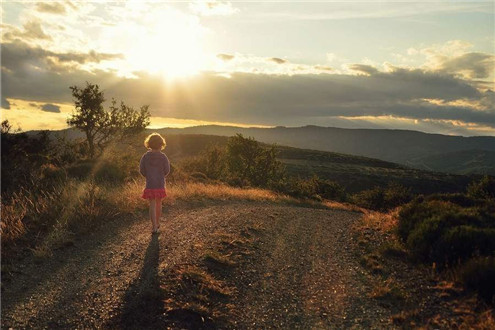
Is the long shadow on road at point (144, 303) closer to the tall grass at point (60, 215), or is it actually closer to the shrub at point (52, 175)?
the tall grass at point (60, 215)

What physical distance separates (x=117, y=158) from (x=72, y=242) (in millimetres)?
15011

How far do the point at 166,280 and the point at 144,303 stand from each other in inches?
33.6

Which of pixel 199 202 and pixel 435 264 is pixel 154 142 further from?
pixel 435 264

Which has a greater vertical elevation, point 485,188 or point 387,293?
point 387,293

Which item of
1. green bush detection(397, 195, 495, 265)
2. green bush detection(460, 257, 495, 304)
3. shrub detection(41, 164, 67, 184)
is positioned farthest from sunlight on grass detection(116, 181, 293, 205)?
green bush detection(460, 257, 495, 304)

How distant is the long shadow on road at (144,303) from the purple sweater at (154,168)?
3.20 metres

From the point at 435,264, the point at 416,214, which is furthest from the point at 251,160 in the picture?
the point at 435,264

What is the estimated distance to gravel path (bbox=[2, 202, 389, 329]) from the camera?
6.26 meters

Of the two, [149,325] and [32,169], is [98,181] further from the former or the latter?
[149,325]

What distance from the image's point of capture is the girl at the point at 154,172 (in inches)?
419

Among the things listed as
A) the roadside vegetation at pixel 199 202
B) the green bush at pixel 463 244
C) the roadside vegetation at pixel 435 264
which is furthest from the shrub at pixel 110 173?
the green bush at pixel 463 244

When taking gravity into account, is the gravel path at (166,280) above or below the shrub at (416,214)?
below

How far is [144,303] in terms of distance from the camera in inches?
257

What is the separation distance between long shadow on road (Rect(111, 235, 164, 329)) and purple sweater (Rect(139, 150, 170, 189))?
10.5 ft
